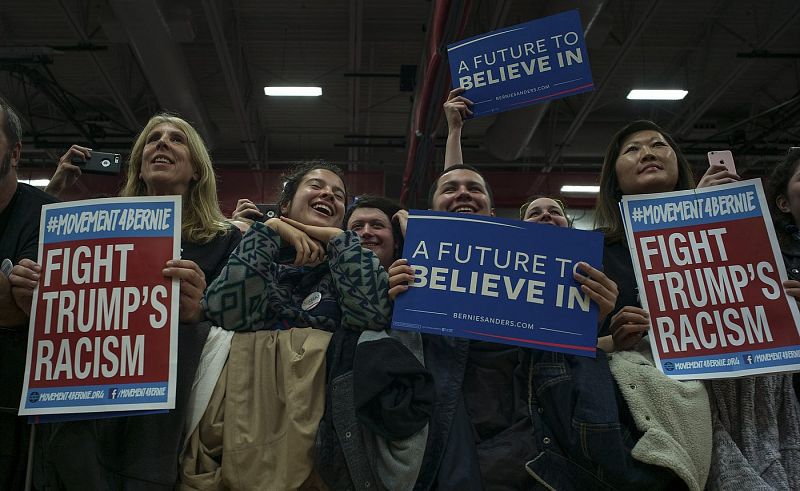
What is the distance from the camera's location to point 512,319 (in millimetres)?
1495

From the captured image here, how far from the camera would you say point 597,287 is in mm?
1508

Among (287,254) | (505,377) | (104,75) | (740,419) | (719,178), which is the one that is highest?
(104,75)

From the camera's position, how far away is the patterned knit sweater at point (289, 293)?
1.56 metres

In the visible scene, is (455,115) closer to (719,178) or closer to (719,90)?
(719,178)

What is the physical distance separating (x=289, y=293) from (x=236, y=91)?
711 cm

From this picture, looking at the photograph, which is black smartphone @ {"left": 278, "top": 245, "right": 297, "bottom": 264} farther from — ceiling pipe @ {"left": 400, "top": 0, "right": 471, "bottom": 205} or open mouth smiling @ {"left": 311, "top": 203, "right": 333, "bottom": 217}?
ceiling pipe @ {"left": 400, "top": 0, "right": 471, "bottom": 205}

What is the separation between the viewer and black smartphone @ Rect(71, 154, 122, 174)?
2205 mm

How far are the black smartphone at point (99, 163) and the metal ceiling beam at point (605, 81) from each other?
13.5 feet

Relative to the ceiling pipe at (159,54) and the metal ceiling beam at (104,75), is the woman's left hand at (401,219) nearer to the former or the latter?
the ceiling pipe at (159,54)

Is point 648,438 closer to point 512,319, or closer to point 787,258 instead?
point 512,319

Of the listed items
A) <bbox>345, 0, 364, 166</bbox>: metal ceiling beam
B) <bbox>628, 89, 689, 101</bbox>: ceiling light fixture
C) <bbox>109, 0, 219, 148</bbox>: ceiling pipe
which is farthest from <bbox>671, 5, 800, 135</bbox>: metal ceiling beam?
<bbox>109, 0, 219, 148</bbox>: ceiling pipe

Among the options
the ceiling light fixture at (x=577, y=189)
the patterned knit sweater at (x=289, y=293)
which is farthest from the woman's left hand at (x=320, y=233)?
the ceiling light fixture at (x=577, y=189)

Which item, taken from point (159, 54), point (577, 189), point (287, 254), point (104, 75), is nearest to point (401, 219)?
point (287, 254)

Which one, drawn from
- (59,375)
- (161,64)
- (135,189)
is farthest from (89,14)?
(59,375)
